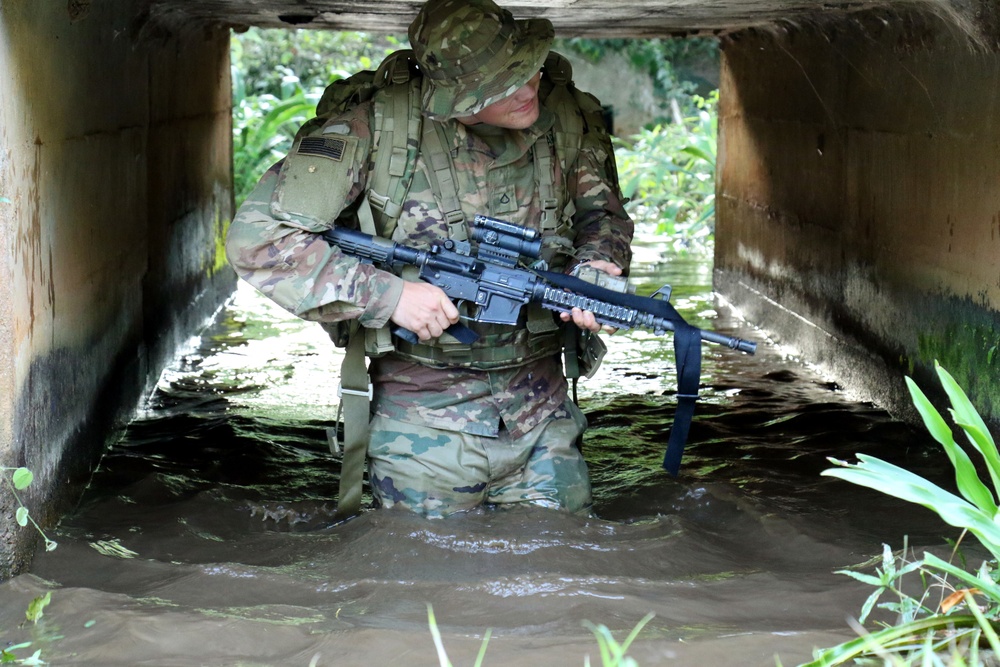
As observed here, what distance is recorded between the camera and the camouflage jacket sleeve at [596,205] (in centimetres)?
401

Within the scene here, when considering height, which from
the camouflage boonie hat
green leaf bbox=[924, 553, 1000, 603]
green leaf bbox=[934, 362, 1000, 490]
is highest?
the camouflage boonie hat

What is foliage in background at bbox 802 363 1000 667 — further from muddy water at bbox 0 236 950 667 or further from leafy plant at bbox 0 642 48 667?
leafy plant at bbox 0 642 48 667

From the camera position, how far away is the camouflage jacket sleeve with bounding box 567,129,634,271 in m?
4.01

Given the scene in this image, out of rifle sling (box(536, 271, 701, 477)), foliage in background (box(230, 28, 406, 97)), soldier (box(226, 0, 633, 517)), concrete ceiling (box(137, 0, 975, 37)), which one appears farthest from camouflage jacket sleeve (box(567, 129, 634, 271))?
foliage in background (box(230, 28, 406, 97))

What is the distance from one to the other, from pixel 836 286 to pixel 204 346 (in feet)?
13.0

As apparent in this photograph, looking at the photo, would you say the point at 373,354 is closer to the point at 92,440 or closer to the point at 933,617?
the point at 92,440

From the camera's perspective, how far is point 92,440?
14.1ft

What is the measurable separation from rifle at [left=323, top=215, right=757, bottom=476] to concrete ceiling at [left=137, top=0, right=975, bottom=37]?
1826 mm

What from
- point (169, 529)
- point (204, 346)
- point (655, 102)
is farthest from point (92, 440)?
point (655, 102)

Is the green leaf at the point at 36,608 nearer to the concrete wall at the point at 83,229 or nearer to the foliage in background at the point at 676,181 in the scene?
the concrete wall at the point at 83,229

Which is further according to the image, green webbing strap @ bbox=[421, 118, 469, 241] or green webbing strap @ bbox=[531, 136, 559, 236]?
green webbing strap @ bbox=[531, 136, 559, 236]

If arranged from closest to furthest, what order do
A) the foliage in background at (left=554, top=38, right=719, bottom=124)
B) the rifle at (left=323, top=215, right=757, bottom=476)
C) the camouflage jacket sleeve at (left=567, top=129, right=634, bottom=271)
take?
the rifle at (left=323, top=215, right=757, bottom=476) → the camouflage jacket sleeve at (left=567, top=129, right=634, bottom=271) → the foliage in background at (left=554, top=38, right=719, bottom=124)

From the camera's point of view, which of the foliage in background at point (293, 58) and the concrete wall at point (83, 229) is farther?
the foliage in background at point (293, 58)

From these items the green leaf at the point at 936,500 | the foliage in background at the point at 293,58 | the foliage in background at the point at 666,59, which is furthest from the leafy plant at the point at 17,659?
the foliage in background at the point at 666,59
